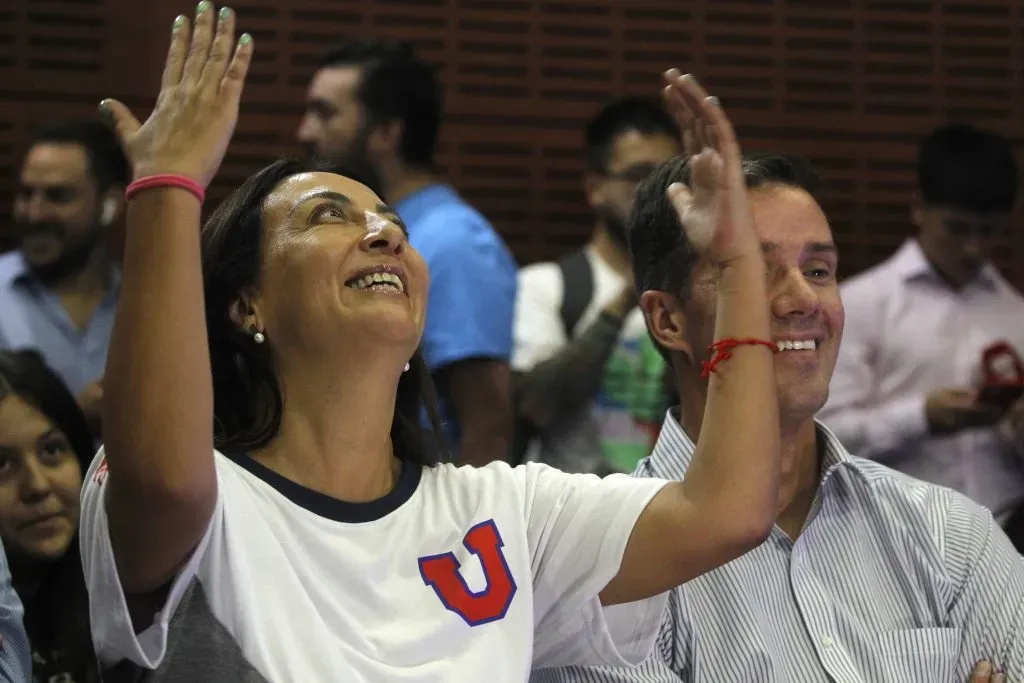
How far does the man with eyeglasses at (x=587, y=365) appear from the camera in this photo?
306 centimetres

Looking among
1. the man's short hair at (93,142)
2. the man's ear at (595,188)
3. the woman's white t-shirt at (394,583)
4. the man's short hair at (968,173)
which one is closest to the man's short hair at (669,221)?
the woman's white t-shirt at (394,583)

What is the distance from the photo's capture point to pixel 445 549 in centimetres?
170

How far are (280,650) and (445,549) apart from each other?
256 mm

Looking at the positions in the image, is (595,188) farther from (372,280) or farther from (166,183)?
(166,183)

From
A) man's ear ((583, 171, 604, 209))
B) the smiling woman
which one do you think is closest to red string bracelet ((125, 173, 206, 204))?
the smiling woman

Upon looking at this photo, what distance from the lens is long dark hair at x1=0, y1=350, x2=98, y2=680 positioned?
2.25m

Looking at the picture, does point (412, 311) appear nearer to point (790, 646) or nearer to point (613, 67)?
point (790, 646)

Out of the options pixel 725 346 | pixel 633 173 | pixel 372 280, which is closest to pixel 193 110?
pixel 372 280

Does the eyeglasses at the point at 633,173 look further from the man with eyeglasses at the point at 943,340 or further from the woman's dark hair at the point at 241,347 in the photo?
the woman's dark hair at the point at 241,347

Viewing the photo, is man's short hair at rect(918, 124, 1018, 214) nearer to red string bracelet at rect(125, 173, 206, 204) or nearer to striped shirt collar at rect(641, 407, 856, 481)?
striped shirt collar at rect(641, 407, 856, 481)

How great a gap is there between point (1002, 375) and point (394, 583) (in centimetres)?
226

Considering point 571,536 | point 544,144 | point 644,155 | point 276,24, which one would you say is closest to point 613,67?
point 544,144

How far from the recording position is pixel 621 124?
3592 millimetres

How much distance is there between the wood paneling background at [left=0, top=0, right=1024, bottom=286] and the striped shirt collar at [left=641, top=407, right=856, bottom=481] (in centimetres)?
190
